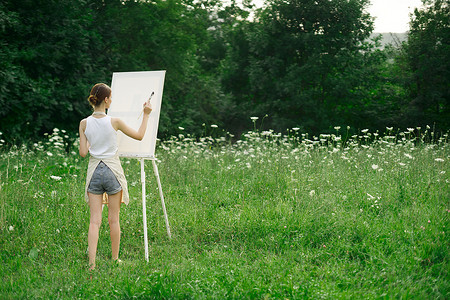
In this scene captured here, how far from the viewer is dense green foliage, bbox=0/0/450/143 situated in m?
16.0

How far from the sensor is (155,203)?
6.22 meters

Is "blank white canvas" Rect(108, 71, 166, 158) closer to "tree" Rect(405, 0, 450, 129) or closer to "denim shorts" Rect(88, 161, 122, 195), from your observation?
"denim shorts" Rect(88, 161, 122, 195)

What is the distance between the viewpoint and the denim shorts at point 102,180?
403cm

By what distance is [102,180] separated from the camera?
4027 millimetres

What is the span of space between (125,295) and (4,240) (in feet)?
7.57

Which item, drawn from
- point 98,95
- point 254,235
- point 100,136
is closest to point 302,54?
point 254,235

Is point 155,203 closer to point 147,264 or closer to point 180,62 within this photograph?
point 147,264

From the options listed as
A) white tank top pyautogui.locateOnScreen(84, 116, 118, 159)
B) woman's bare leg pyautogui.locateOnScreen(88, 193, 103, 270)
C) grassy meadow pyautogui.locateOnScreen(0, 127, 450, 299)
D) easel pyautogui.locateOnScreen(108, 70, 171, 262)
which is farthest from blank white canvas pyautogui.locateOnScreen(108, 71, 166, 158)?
grassy meadow pyautogui.locateOnScreen(0, 127, 450, 299)

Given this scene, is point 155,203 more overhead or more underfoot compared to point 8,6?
more underfoot

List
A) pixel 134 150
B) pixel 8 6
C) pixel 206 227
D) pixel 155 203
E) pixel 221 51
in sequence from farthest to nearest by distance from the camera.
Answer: pixel 221 51
pixel 8 6
pixel 155 203
pixel 206 227
pixel 134 150

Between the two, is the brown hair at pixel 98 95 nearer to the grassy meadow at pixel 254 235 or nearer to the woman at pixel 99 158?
the woman at pixel 99 158

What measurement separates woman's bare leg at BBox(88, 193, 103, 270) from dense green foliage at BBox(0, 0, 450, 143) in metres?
10.7

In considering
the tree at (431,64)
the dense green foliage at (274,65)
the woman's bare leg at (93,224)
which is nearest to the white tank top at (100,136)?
the woman's bare leg at (93,224)

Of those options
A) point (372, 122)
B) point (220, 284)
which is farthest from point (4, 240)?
point (372, 122)
